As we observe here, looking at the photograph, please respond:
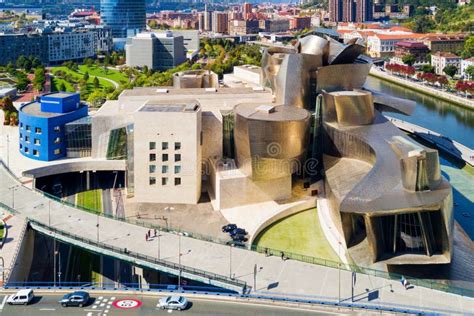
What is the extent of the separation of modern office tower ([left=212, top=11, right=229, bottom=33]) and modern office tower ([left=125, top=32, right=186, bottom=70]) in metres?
70.9

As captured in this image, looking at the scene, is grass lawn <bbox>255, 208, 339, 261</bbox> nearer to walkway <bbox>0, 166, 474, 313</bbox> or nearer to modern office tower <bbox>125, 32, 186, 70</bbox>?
walkway <bbox>0, 166, 474, 313</bbox>

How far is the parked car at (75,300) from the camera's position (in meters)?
15.9

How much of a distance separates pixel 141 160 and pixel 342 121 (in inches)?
387

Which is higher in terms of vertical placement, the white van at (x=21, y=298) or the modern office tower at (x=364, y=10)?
the modern office tower at (x=364, y=10)

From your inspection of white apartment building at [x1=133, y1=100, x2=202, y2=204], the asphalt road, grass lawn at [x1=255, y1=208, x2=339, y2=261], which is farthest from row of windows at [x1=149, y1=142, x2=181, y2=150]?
the asphalt road

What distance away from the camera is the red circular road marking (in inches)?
627

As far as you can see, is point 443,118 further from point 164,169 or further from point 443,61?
point 164,169

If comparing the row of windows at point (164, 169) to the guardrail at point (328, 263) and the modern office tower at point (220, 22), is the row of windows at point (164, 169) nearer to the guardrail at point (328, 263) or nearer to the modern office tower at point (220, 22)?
the guardrail at point (328, 263)

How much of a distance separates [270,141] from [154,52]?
2115 inches

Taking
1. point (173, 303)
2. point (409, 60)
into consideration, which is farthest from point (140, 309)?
point (409, 60)

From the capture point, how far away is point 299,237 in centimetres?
2400

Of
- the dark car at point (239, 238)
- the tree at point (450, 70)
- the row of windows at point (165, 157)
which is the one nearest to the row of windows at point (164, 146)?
the row of windows at point (165, 157)

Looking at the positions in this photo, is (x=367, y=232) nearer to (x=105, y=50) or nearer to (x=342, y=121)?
(x=342, y=121)

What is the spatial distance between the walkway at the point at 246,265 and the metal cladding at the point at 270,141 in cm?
612
